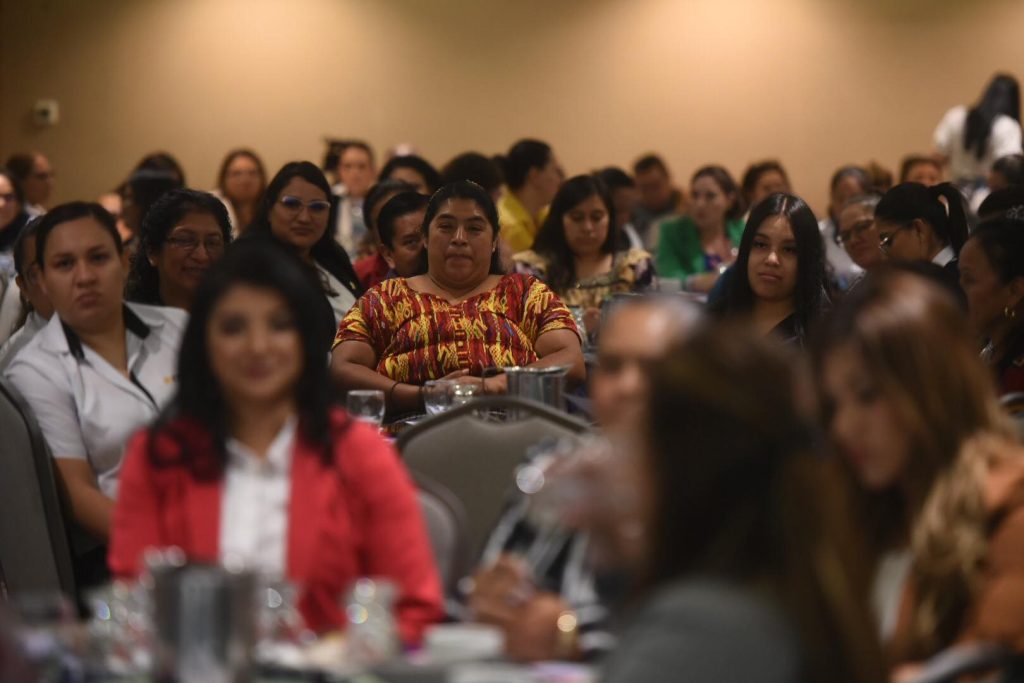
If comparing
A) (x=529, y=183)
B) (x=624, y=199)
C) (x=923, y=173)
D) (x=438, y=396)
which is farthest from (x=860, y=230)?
(x=923, y=173)

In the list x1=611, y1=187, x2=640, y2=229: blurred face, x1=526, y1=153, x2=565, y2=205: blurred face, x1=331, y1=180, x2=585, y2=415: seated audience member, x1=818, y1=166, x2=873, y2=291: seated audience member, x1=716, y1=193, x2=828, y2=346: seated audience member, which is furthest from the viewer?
x1=611, y1=187, x2=640, y2=229: blurred face

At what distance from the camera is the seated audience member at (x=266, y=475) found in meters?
2.42

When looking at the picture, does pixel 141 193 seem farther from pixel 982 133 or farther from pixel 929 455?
pixel 929 455

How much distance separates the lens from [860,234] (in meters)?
6.12

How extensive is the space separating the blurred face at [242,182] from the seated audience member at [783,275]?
496 cm

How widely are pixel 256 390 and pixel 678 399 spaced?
1.01 metres

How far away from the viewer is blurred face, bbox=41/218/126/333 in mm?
3445

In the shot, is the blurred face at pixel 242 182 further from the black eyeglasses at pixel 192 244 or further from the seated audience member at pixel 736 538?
the seated audience member at pixel 736 538

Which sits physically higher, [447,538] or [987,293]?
[987,293]

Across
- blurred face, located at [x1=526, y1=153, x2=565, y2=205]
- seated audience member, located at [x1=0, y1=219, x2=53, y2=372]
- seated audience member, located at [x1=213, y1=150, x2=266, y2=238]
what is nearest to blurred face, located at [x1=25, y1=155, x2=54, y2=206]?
seated audience member, located at [x1=213, y1=150, x2=266, y2=238]

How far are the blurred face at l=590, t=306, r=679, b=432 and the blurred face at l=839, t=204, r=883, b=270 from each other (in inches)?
159

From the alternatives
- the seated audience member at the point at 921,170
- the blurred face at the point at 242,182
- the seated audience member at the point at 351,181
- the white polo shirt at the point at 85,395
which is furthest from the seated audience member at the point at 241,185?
the white polo shirt at the point at 85,395

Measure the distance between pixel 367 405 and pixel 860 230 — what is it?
2921 millimetres

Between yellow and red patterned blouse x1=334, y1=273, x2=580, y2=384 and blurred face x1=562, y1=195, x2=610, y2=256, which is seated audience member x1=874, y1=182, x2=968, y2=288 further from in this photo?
blurred face x1=562, y1=195, x2=610, y2=256
